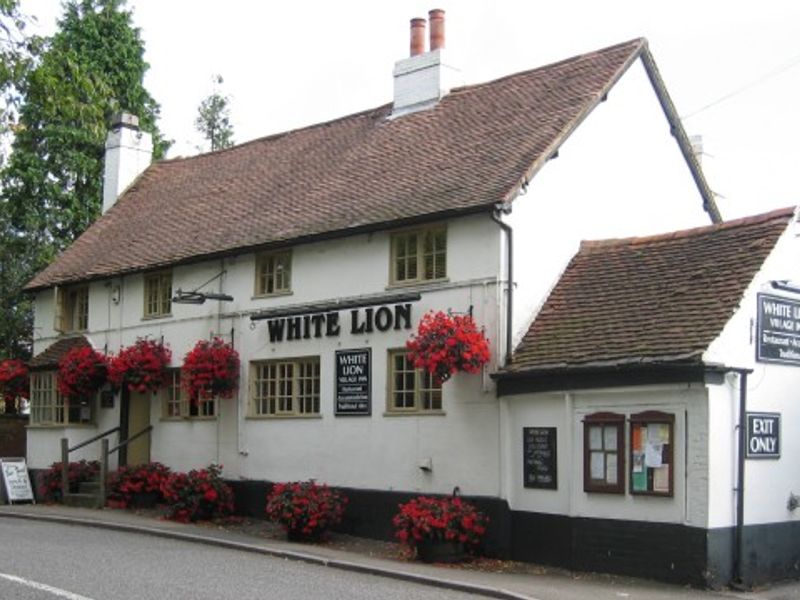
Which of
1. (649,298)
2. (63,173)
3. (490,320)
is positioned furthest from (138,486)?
(63,173)

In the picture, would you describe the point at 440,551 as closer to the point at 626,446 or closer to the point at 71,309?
the point at 626,446

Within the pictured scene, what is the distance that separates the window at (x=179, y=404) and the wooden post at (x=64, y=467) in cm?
211

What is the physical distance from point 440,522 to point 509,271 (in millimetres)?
3764

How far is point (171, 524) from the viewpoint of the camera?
1838 cm

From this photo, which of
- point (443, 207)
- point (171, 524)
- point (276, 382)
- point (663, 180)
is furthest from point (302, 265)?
point (663, 180)

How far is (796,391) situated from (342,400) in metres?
7.12

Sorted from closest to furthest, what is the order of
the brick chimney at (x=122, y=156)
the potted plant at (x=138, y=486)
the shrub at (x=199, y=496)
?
the shrub at (x=199, y=496)
the potted plant at (x=138, y=486)
the brick chimney at (x=122, y=156)

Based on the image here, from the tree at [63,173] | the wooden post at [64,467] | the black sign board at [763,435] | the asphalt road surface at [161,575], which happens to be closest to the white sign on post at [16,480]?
the wooden post at [64,467]

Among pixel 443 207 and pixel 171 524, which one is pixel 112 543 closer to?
pixel 171 524

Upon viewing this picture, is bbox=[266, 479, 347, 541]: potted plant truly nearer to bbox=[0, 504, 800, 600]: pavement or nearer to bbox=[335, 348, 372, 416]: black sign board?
bbox=[0, 504, 800, 600]: pavement

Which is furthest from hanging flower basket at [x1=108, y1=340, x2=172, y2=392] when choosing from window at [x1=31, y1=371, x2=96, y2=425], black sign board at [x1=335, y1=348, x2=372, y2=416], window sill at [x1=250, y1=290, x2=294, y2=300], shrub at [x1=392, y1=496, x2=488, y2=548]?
shrub at [x1=392, y1=496, x2=488, y2=548]

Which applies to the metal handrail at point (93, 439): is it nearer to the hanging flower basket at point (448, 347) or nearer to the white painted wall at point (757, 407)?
the hanging flower basket at point (448, 347)

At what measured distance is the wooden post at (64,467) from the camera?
21.7 metres

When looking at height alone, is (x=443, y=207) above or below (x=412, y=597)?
above
